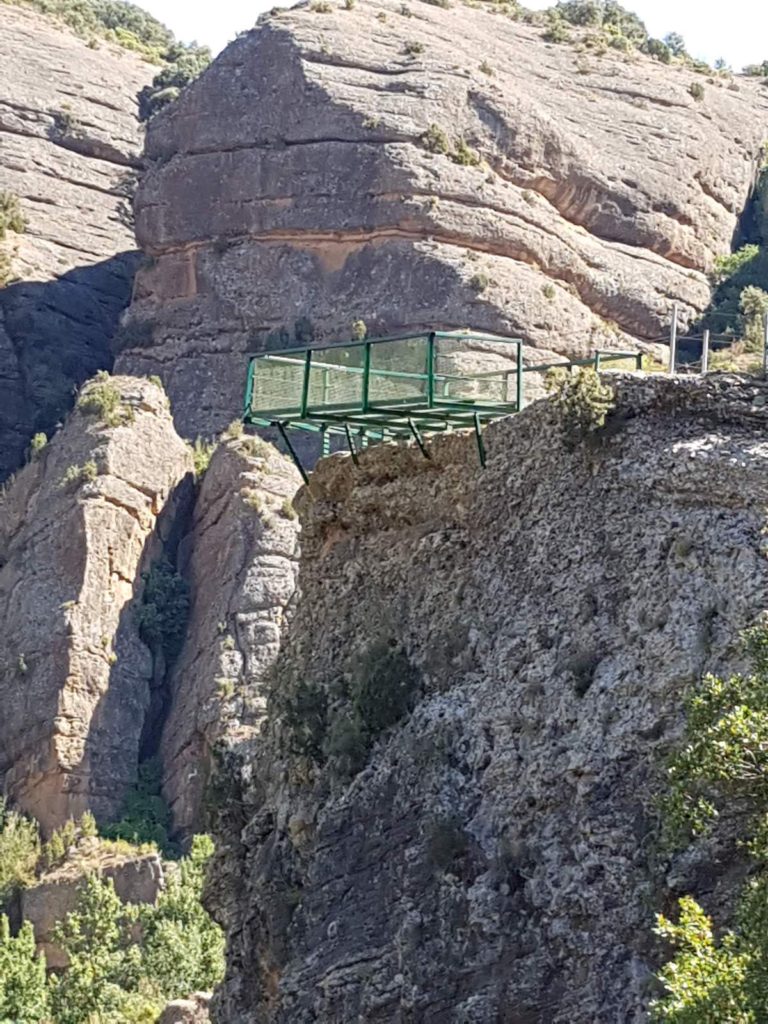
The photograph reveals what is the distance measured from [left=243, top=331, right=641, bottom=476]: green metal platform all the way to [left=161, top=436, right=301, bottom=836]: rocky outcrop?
3002cm

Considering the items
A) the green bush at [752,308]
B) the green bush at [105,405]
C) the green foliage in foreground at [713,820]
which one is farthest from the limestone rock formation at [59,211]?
the green foliage in foreground at [713,820]

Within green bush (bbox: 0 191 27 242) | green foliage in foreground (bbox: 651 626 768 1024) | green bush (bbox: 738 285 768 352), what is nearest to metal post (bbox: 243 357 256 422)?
green foliage in foreground (bbox: 651 626 768 1024)

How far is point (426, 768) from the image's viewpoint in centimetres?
2397

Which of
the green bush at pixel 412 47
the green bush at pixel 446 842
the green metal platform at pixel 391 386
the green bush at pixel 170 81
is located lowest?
the green bush at pixel 446 842

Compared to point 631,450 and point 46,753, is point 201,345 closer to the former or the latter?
point 46,753

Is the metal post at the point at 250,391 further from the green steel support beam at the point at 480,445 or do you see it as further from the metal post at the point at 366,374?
the green steel support beam at the point at 480,445

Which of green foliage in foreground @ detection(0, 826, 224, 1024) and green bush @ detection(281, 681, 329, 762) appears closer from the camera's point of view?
green bush @ detection(281, 681, 329, 762)

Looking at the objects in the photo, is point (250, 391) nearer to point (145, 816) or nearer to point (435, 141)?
point (145, 816)

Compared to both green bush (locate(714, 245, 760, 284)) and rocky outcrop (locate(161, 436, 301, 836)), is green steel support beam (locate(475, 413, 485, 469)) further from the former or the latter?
green bush (locate(714, 245, 760, 284))

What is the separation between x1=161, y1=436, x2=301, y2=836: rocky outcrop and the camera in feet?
193

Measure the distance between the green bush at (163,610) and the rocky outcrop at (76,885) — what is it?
7.67 meters

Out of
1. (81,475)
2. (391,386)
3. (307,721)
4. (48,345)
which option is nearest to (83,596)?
(81,475)

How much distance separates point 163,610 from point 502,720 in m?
40.0

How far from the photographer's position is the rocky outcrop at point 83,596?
58875 mm
